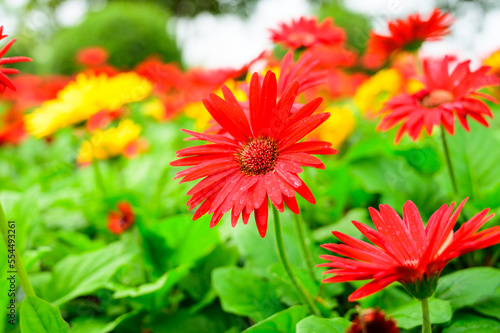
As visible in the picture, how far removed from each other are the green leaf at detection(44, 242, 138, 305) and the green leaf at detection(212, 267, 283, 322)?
258 mm

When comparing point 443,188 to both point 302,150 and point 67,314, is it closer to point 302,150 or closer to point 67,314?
point 302,150

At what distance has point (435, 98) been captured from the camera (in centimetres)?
118

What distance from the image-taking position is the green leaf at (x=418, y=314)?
87 cm

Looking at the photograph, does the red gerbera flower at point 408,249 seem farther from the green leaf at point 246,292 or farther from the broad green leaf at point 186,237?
the broad green leaf at point 186,237

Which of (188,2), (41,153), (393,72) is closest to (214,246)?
(393,72)

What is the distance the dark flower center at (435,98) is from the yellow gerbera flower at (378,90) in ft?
4.27

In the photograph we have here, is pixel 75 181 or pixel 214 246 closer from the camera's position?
pixel 214 246

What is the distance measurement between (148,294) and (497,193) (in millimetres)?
1004

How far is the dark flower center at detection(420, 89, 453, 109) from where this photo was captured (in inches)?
45.6

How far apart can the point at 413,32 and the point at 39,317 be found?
1.29m

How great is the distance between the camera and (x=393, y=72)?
2.68m

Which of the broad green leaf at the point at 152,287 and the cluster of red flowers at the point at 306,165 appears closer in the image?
the cluster of red flowers at the point at 306,165

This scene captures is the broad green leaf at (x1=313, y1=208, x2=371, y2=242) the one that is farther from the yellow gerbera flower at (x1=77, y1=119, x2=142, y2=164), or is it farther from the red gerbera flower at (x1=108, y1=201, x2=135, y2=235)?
the yellow gerbera flower at (x1=77, y1=119, x2=142, y2=164)

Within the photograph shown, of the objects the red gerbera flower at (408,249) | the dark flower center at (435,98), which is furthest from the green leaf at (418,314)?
the dark flower center at (435,98)
